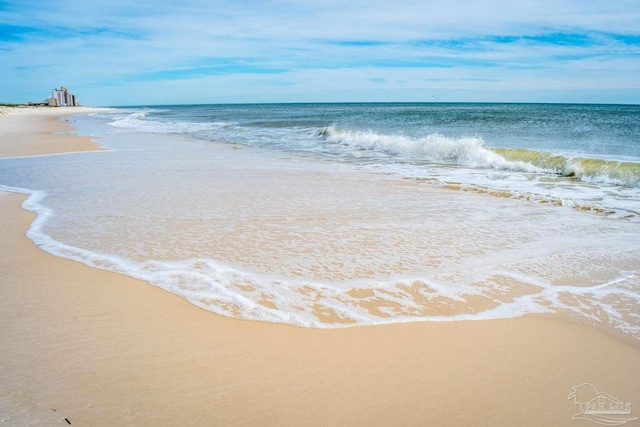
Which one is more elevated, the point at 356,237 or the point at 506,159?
the point at 506,159

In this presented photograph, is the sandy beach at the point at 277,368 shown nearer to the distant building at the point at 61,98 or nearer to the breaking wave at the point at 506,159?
the breaking wave at the point at 506,159

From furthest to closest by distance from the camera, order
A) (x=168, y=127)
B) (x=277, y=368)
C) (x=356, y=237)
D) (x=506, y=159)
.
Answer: (x=168, y=127)
(x=506, y=159)
(x=356, y=237)
(x=277, y=368)

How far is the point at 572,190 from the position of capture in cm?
871

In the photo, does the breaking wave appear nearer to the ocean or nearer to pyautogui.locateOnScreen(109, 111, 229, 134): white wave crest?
the ocean

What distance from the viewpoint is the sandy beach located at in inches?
88.7

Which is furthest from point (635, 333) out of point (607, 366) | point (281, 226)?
point (281, 226)

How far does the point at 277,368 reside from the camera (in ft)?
8.63

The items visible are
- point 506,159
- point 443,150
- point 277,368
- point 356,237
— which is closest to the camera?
point 277,368

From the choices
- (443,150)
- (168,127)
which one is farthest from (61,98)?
(443,150)

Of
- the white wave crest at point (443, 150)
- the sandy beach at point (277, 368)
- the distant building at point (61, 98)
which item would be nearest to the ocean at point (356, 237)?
the sandy beach at point (277, 368)

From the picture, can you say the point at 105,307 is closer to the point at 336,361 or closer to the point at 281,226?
the point at 336,361

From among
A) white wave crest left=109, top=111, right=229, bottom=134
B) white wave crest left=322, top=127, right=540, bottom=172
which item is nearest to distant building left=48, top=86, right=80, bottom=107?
white wave crest left=109, top=111, right=229, bottom=134

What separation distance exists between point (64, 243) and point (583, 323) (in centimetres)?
504

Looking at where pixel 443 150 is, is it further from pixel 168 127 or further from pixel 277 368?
pixel 168 127
